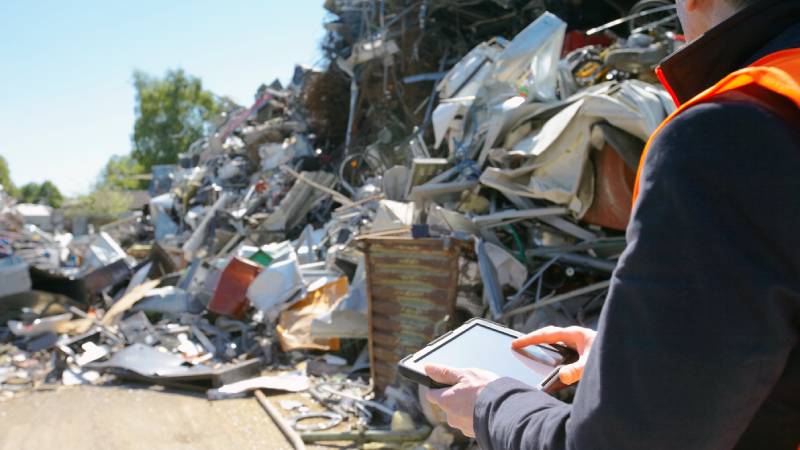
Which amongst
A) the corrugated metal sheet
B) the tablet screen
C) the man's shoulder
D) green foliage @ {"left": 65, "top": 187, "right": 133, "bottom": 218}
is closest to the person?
the man's shoulder

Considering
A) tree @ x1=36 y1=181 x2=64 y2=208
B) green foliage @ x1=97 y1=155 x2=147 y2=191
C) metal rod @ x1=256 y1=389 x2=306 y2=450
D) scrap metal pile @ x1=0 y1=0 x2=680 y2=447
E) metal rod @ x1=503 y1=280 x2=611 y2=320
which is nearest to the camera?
metal rod @ x1=503 y1=280 x2=611 y2=320

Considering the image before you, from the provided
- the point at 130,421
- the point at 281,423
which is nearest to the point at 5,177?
the point at 130,421

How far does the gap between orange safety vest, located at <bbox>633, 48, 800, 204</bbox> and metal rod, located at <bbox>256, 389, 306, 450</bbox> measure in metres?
3.91

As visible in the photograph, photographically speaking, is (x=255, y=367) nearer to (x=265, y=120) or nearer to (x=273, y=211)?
(x=273, y=211)

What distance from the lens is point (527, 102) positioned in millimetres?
4660

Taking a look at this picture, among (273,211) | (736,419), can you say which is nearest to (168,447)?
(736,419)

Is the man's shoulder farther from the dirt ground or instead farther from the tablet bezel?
the dirt ground

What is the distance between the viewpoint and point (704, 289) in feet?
1.90

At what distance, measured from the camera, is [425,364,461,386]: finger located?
3.06 ft

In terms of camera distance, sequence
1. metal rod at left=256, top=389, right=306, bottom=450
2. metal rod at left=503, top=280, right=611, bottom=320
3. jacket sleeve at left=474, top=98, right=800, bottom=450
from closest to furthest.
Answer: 1. jacket sleeve at left=474, top=98, right=800, bottom=450
2. metal rod at left=503, top=280, right=611, bottom=320
3. metal rod at left=256, top=389, right=306, bottom=450

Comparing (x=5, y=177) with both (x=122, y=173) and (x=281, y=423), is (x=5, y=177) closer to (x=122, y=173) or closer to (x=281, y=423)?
(x=122, y=173)

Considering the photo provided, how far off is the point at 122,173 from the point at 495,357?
50.3 meters

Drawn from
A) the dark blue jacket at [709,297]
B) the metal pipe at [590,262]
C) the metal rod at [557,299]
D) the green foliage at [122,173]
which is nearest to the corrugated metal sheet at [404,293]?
the metal rod at [557,299]

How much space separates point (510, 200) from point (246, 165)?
490 inches
